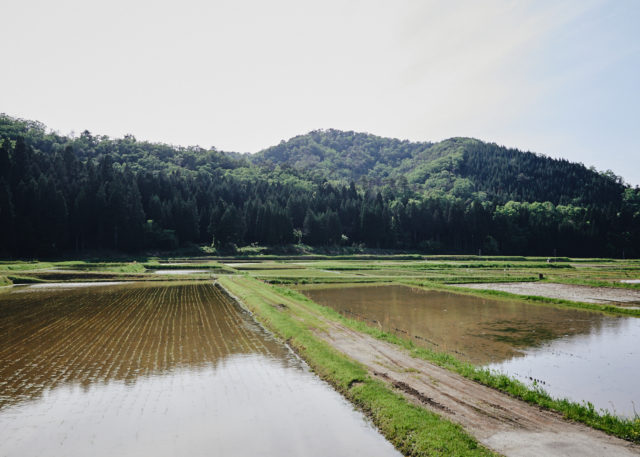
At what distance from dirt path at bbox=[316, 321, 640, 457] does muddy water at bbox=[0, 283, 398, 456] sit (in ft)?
6.58

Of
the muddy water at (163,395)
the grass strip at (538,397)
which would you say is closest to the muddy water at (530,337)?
the grass strip at (538,397)

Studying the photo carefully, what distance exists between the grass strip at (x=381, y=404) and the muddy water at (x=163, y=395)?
393mm

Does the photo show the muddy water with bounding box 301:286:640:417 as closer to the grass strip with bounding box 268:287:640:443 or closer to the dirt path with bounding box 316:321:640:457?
the grass strip with bounding box 268:287:640:443

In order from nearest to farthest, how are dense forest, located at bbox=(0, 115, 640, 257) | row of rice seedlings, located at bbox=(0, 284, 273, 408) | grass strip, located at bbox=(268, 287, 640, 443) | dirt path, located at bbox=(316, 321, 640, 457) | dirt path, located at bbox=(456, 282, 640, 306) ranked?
dirt path, located at bbox=(316, 321, 640, 457) → grass strip, located at bbox=(268, 287, 640, 443) → row of rice seedlings, located at bbox=(0, 284, 273, 408) → dirt path, located at bbox=(456, 282, 640, 306) → dense forest, located at bbox=(0, 115, 640, 257)

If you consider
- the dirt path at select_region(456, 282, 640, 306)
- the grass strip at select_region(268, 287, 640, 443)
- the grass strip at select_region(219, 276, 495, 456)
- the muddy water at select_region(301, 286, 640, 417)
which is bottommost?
the dirt path at select_region(456, 282, 640, 306)

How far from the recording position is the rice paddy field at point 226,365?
9070 mm

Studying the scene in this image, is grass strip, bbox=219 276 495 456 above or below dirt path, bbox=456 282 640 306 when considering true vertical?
above

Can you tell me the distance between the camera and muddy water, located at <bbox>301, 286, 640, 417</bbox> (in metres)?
13.3

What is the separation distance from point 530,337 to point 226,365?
14204 millimetres

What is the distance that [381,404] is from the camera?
34.8 feet

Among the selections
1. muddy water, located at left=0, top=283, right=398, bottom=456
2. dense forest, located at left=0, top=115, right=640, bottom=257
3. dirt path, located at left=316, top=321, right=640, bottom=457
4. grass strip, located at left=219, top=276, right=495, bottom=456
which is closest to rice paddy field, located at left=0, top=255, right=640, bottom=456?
muddy water, located at left=0, top=283, right=398, bottom=456

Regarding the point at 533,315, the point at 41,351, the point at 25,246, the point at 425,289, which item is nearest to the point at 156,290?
the point at 41,351

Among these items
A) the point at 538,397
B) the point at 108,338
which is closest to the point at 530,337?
the point at 538,397

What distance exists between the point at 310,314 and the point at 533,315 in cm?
1388
